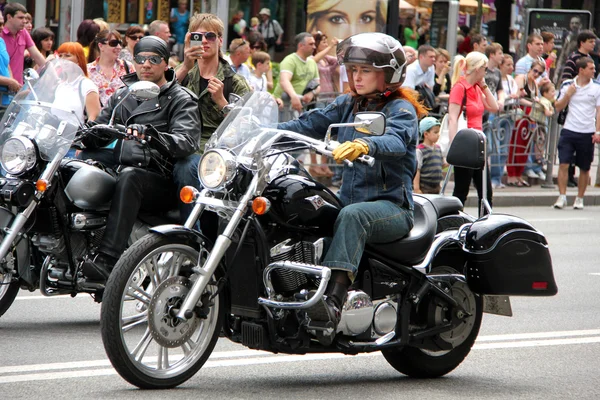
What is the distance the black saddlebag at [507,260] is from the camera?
6.29 meters

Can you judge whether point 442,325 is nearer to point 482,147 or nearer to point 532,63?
point 482,147

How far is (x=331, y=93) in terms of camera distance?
53.4 feet

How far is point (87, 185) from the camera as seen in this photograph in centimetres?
727

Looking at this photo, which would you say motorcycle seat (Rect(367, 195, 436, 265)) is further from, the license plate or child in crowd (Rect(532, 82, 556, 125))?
child in crowd (Rect(532, 82, 556, 125))

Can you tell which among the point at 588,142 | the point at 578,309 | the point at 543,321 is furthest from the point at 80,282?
the point at 588,142

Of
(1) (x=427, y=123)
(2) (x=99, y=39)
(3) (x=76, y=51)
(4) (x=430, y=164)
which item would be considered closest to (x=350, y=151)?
(3) (x=76, y=51)

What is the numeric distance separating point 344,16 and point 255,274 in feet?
44.9

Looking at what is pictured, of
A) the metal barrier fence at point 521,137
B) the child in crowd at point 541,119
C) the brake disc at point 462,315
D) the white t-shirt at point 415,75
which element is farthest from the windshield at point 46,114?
the child in crowd at point 541,119

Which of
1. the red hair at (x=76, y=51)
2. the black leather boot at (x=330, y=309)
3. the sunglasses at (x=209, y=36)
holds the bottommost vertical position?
the black leather boot at (x=330, y=309)

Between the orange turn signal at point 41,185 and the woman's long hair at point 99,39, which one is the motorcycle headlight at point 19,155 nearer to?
the orange turn signal at point 41,185

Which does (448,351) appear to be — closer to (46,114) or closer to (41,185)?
(41,185)

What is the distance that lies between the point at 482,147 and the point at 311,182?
121 centimetres

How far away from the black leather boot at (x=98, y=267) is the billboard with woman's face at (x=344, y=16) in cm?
1183

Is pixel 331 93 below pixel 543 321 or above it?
A: above
